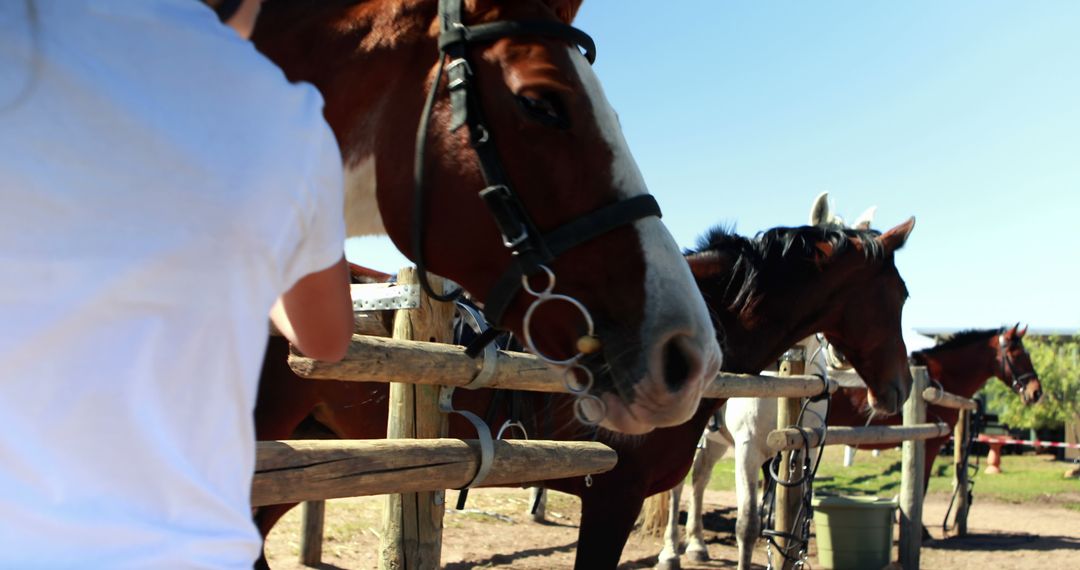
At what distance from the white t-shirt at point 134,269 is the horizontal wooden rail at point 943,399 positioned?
830 cm

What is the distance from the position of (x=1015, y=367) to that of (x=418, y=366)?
11780 mm

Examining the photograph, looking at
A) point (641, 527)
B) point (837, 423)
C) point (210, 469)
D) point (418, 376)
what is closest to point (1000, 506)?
point (837, 423)

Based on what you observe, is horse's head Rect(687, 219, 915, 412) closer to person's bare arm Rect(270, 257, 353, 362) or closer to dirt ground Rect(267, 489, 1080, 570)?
dirt ground Rect(267, 489, 1080, 570)

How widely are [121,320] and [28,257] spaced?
0.09m

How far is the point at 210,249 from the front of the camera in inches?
31.1

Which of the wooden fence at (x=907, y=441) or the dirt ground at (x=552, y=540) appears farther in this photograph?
the dirt ground at (x=552, y=540)

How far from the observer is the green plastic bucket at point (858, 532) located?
752 cm

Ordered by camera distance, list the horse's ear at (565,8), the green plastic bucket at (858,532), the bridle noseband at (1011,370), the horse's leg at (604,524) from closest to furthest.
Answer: the horse's ear at (565,8) → the horse's leg at (604,524) → the green plastic bucket at (858,532) → the bridle noseband at (1011,370)

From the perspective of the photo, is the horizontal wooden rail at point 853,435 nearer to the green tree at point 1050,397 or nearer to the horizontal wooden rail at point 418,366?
the horizontal wooden rail at point 418,366

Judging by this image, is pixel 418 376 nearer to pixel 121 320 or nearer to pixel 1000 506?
pixel 121 320

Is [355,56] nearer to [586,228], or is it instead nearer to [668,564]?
[586,228]

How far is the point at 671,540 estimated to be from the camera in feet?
25.2

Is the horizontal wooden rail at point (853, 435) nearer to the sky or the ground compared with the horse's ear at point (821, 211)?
nearer to the ground

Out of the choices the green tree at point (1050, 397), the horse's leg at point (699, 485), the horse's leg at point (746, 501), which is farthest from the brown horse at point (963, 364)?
the green tree at point (1050, 397)
